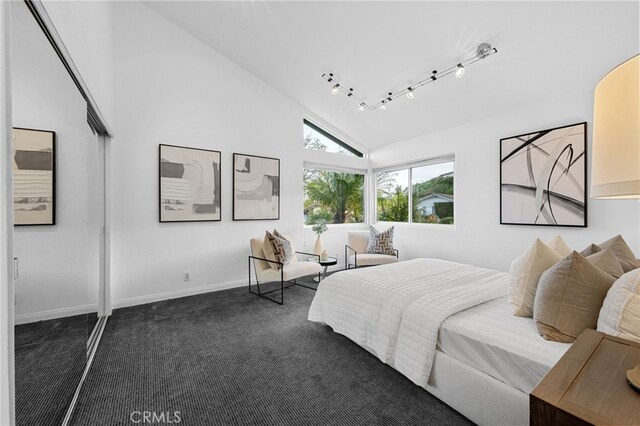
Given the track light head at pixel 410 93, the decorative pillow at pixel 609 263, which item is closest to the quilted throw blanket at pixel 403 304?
the decorative pillow at pixel 609 263

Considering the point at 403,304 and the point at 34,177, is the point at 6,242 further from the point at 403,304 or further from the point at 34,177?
the point at 403,304

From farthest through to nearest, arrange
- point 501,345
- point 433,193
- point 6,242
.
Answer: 1. point 433,193
2. point 501,345
3. point 6,242

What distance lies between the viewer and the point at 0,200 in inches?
34.0

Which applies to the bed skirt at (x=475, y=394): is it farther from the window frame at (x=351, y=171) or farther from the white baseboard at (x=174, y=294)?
the window frame at (x=351, y=171)

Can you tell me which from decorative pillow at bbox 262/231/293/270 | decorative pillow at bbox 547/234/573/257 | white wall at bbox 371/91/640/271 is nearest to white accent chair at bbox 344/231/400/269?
white wall at bbox 371/91/640/271

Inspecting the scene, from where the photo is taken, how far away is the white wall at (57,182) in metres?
1.07

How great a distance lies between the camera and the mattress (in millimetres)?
1271

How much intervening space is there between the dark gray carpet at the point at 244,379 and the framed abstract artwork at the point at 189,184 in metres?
1.39

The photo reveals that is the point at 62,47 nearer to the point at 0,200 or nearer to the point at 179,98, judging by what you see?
the point at 0,200

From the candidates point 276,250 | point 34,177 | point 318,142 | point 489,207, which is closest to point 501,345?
point 34,177

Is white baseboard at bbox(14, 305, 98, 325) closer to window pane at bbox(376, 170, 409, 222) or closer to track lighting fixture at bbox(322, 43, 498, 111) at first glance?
track lighting fixture at bbox(322, 43, 498, 111)

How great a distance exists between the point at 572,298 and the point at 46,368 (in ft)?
8.22

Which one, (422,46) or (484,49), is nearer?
(484,49)

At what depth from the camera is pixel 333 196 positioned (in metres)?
5.54
